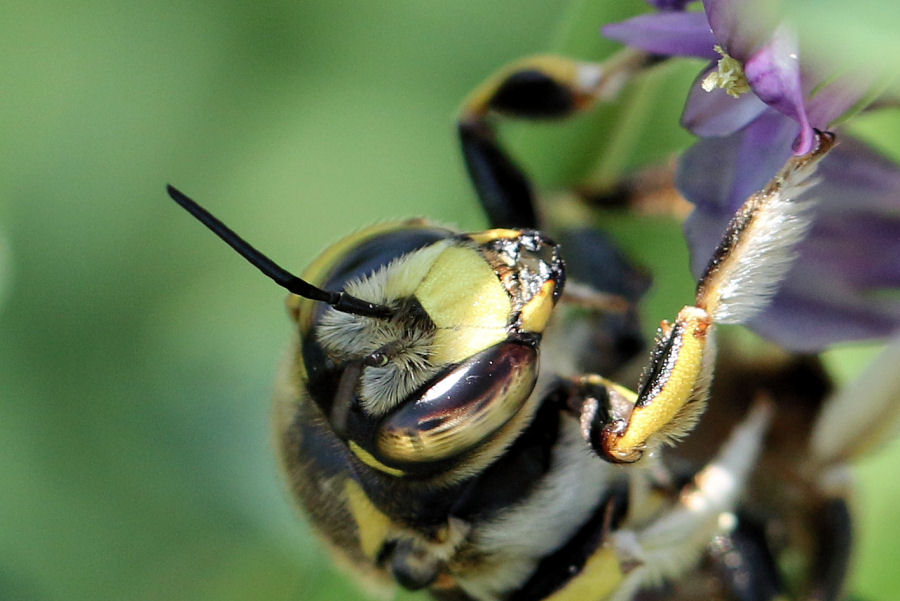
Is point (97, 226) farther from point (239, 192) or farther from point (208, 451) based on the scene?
point (208, 451)

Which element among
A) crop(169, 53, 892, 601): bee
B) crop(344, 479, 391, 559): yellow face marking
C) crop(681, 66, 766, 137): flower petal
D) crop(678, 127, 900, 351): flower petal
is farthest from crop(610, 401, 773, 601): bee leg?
crop(681, 66, 766, 137): flower petal

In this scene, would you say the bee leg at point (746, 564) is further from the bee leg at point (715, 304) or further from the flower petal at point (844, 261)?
the bee leg at point (715, 304)

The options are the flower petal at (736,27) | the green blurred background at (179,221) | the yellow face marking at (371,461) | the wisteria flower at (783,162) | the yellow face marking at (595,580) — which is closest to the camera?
the flower petal at (736,27)

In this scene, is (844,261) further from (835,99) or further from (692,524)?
(835,99)

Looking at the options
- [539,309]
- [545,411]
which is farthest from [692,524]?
[539,309]

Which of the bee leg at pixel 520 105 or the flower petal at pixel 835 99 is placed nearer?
the flower petal at pixel 835 99

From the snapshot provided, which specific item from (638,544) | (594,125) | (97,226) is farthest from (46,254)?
(638,544)

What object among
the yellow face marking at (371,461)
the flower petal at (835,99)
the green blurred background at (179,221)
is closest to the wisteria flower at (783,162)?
the flower petal at (835,99)
